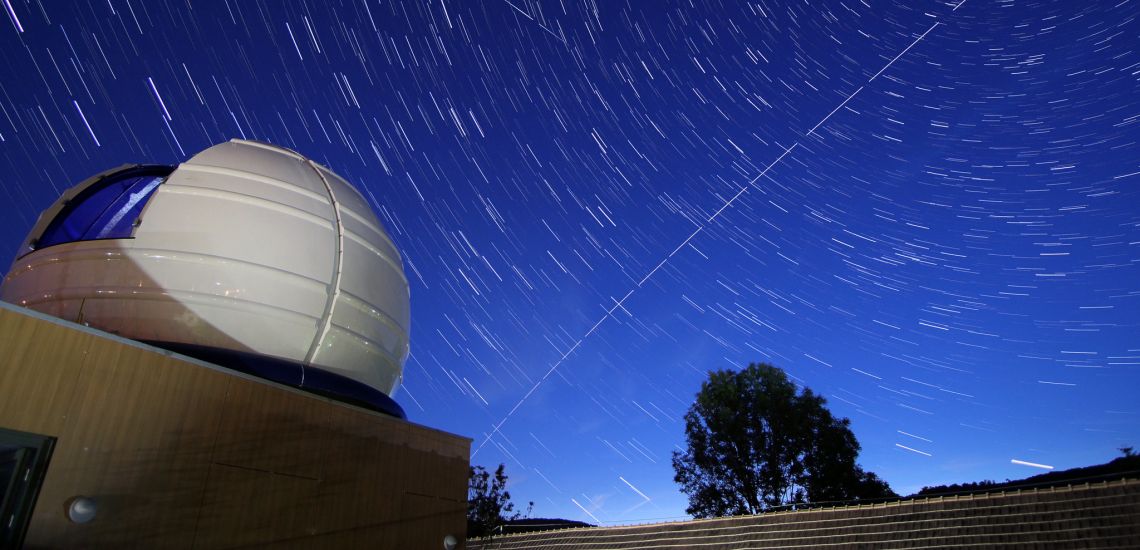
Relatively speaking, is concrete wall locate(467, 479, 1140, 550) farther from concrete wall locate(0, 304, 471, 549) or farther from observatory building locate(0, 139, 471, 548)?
concrete wall locate(0, 304, 471, 549)

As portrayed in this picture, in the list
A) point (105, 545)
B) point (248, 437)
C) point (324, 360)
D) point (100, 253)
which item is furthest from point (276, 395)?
point (100, 253)

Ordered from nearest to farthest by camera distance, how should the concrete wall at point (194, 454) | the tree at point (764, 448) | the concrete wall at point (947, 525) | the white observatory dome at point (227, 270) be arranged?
the concrete wall at point (194, 454)
the white observatory dome at point (227, 270)
the concrete wall at point (947, 525)
the tree at point (764, 448)

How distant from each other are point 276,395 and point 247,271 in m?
1.27

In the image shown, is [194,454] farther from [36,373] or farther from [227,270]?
[227,270]

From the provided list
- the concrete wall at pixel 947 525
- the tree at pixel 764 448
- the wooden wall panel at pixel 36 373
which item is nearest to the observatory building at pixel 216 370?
the wooden wall panel at pixel 36 373

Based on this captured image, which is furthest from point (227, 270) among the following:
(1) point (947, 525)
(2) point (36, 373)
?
(1) point (947, 525)

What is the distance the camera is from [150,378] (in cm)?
434

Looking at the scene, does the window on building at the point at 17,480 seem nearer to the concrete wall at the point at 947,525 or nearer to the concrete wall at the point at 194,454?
the concrete wall at the point at 194,454

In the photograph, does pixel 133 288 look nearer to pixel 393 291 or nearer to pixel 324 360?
pixel 324 360

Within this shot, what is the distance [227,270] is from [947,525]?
12.7 m

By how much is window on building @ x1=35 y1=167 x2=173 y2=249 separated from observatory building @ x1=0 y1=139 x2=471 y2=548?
0.02 metres

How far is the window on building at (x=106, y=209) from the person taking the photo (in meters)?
5.74

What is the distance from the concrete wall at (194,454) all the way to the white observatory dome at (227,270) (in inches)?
23.7

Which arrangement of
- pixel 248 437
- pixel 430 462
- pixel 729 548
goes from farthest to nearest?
pixel 729 548
pixel 430 462
pixel 248 437
